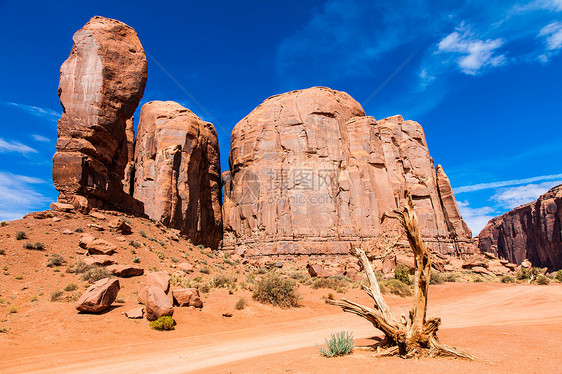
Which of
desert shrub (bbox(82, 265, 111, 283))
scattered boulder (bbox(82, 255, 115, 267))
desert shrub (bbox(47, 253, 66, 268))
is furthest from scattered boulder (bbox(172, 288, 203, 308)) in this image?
desert shrub (bbox(47, 253, 66, 268))

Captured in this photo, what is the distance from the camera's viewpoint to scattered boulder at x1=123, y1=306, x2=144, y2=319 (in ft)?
34.9

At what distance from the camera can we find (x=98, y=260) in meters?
15.2

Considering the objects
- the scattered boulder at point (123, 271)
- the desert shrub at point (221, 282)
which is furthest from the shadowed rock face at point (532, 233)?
the scattered boulder at point (123, 271)

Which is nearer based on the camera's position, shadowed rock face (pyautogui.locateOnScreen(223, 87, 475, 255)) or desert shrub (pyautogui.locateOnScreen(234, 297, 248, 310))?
desert shrub (pyautogui.locateOnScreen(234, 297, 248, 310))

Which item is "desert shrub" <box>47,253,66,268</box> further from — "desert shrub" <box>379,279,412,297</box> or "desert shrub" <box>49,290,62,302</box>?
"desert shrub" <box>379,279,412,297</box>

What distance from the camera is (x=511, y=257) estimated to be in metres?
93.9

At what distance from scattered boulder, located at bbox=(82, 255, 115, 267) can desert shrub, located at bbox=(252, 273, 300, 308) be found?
7287 millimetres

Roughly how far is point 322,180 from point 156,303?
124 ft

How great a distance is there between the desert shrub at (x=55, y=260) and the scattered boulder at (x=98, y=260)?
88cm

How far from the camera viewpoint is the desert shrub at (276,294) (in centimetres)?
1531

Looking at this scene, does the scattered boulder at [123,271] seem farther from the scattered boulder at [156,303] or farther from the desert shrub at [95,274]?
the scattered boulder at [156,303]

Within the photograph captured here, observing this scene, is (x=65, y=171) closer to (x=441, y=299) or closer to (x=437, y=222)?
(x=441, y=299)

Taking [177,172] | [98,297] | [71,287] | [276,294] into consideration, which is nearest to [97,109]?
[71,287]

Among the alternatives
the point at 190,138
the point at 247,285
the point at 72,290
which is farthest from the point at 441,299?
the point at 190,138
